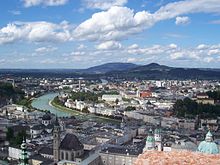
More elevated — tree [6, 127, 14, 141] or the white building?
the white building

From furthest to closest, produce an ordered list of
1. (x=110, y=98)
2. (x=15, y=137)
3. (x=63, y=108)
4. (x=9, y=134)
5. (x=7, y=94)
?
(x=110, y=98) → (x=7, y=94) → (x=63, y=108) → (x=9, y=134) → (x=15, y=137)

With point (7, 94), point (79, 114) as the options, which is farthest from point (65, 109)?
point (7, 94)

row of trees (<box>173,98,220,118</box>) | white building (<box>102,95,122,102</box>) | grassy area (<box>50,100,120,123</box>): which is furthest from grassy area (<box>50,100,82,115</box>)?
row of trees (<box>173,98,220,118</box>)

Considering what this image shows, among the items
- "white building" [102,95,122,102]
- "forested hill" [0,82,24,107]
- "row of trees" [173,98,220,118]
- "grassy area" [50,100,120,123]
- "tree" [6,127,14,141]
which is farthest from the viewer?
"white building" [102,95,122,102]

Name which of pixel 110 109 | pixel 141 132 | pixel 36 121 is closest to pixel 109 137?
pixel 141 132

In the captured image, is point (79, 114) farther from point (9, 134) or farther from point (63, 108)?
point (9, 134)

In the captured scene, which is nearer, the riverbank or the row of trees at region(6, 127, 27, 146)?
the row of trees at region(6, 127, 27, 146)

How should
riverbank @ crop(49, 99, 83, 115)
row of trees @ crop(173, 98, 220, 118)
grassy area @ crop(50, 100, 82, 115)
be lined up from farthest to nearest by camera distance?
riverbank @ crop(49, 99, 83, 115) < grassy area @ crop(50, 100, 82, 115) < row of trees @ crop(173, 98, 220, 118)

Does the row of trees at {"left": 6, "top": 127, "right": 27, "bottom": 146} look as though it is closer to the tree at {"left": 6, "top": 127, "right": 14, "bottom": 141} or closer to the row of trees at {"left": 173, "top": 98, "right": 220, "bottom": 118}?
the tree at {"left": 6, "top": 127, "right": 14, "bottom": 141}

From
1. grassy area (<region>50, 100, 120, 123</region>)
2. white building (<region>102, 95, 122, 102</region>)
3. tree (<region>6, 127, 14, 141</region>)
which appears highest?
white building (<region>102, 95, 122, 102</region>)
